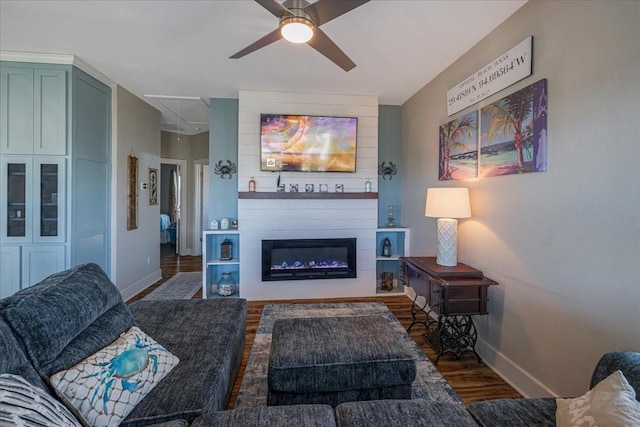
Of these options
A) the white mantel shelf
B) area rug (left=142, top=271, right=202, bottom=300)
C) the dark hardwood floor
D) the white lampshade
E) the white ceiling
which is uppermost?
the white ceiling

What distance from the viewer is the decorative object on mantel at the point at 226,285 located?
13.2 ft

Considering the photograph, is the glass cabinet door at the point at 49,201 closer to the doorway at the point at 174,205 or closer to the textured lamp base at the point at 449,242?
the doorway at the point at 174,205

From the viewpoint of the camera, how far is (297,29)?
1918 mm

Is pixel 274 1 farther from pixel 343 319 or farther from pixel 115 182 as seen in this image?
pixel 115 182

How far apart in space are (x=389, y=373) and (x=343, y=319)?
0.57 metres

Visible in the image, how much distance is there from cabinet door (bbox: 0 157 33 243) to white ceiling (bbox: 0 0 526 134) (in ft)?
3.81

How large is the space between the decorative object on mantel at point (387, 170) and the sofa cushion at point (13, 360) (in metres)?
4.12

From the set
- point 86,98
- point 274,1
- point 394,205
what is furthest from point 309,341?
point 86,98

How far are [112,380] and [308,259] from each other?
295cm

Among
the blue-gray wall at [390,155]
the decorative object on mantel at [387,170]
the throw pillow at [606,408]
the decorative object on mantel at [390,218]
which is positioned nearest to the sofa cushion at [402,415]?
the throw pillow at [606,408]

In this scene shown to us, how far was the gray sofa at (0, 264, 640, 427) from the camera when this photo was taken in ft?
3.73

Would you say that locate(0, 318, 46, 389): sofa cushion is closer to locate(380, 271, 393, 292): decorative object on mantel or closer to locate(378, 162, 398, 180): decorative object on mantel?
locate(380, 271, 393, 292): decorative object on mantel

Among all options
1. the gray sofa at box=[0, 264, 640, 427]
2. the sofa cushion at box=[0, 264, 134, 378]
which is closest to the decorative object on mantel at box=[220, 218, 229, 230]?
the sofa cushion at box=[0, 264, 134, 378]

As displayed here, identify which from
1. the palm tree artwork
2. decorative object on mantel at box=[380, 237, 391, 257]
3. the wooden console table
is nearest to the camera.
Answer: the wooden console table
